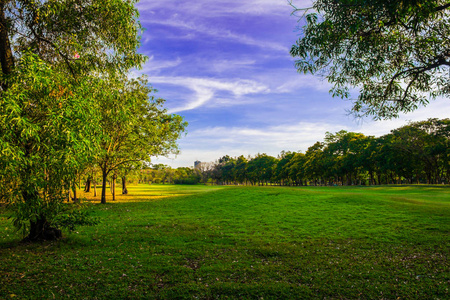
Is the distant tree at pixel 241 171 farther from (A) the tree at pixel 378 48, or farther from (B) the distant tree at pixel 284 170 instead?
(A) the tree at pixel 378 48

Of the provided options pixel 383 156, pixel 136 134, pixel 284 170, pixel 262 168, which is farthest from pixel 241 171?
pixel 136 134

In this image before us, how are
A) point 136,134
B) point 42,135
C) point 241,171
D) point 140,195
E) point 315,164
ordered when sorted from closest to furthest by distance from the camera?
1. point 42,135
2. point 136,134
3. point 140,195
4. point 315,164
5. point 241,171

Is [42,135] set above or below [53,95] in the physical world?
below

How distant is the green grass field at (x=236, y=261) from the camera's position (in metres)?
7.80

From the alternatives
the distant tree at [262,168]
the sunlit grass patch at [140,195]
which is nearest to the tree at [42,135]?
the sunlit grass patch at [140,195]

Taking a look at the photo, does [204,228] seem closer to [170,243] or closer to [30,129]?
[170,243]

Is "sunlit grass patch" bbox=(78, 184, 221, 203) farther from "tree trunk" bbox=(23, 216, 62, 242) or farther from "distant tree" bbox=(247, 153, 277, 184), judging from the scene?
"distant tree" bbox=(247, 153, 277, 184)

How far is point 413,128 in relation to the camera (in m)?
70.9

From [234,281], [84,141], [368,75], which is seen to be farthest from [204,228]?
[368,75]

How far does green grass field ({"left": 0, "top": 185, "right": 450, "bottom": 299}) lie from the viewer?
7801mm

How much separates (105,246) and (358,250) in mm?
12917

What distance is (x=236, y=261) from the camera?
10.6 m

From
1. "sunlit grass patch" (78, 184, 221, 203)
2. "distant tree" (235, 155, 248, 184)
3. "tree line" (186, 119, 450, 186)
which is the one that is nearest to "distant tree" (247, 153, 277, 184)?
"distant tree" (235, 155, 248, 184)

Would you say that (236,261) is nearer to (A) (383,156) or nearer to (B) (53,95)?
(B) (53,95)
